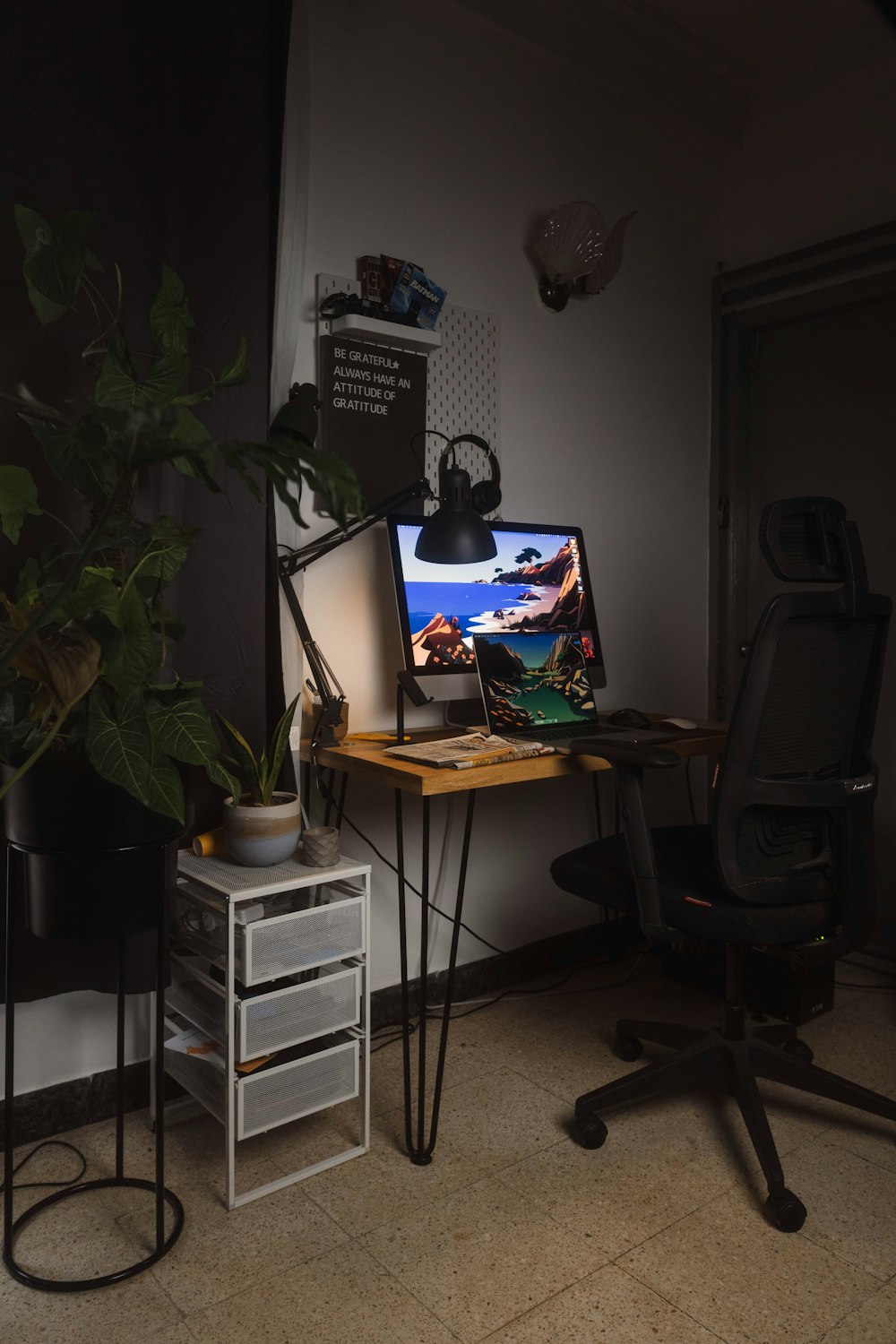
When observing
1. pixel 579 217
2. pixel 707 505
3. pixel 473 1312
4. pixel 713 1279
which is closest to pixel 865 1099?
pixel 713 1279

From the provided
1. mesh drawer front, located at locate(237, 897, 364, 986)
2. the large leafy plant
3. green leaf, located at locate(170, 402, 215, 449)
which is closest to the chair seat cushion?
mesh drawer front, located at locate(237, 897, 364, 986)

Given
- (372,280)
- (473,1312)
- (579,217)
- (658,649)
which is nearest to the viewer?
(473,1312)

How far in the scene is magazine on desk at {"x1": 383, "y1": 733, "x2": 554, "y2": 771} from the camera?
1843 millimetres

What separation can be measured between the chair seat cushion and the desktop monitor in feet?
1.98

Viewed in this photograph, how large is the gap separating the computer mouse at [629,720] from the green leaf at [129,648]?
4.33ft

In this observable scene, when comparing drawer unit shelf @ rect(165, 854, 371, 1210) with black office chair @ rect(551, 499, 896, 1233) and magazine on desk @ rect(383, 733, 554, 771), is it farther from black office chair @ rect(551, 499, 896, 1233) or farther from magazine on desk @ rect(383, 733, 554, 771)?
black office chair @ rect(551, 499, 896, 1233)

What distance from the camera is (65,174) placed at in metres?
1.75

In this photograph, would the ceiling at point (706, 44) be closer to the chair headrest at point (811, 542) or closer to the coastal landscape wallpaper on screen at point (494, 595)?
the coastal landscape wallpaper on screen at point (494, 595)

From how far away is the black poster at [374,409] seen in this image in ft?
7.47

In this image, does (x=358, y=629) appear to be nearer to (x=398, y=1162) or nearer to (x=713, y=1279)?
(x=398, y=1162)

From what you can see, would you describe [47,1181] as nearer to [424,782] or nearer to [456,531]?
[424,782]

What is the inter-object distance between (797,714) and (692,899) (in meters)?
0.40

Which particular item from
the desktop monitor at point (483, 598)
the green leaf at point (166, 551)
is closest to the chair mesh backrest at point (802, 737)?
the desktop monitor at point (483, 598)

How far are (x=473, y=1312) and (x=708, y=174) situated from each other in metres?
3.33
